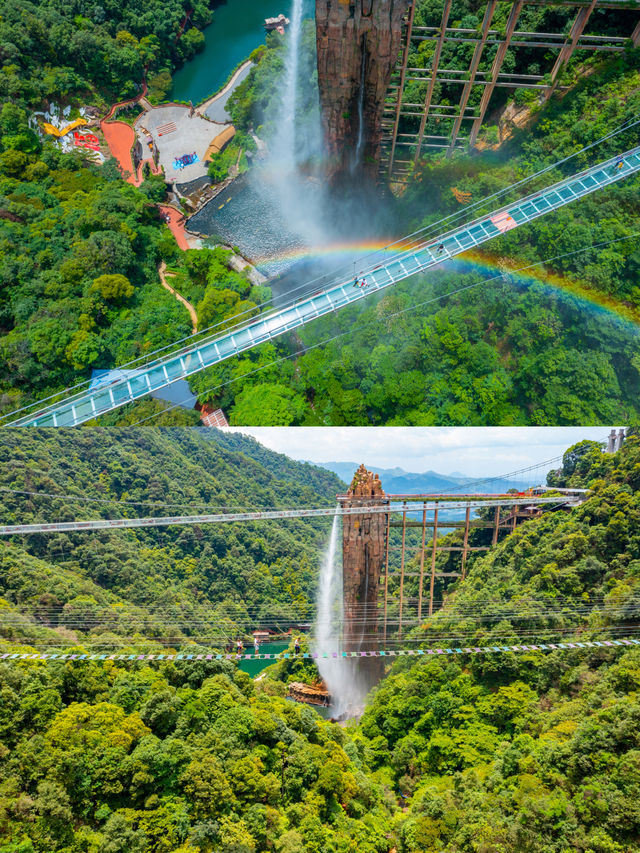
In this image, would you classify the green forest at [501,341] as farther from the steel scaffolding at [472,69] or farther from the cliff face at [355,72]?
the cliff face at [355,72]

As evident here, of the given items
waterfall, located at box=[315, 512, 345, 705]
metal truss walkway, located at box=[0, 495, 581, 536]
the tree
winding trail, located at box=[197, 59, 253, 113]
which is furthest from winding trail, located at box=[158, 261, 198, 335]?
waterfall, located at box=[315, 512, 345, 705]

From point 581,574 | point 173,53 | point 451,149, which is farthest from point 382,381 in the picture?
point 173,53

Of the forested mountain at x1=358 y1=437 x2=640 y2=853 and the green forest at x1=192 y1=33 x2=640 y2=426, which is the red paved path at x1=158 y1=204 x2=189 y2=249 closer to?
the green forest at x1=192 y1=33 x2=640 y2=426

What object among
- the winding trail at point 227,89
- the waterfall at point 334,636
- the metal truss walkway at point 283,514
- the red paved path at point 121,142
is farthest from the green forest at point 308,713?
the winding trail at point 227,89

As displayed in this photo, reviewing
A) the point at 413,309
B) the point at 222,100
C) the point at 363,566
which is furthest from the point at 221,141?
the point at 363,566

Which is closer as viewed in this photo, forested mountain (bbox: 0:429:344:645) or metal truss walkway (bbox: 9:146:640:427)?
metal truss walkway (bbox: 9:146:640:427)

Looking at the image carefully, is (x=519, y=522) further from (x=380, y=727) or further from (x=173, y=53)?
(x=173, y=53)
